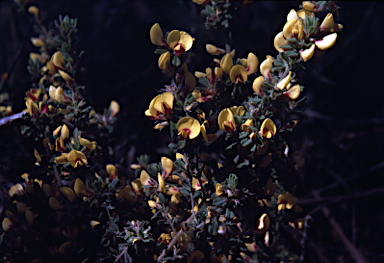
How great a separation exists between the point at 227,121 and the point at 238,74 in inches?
4.8

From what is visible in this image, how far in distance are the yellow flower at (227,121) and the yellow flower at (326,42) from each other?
0.21 meters

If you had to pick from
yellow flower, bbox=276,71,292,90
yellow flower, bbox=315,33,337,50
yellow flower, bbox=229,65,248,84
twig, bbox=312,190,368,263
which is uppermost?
yellow flower, bbox=315,33,337,50

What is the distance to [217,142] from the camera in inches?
30.1

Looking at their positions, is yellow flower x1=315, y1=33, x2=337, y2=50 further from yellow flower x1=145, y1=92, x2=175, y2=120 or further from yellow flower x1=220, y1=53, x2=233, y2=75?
yellow flower x1=145, y1=92, x2=175, y2=120

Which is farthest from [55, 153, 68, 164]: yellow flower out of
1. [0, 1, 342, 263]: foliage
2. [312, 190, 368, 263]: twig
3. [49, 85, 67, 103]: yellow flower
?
[312, 190, 368, 263]: twig

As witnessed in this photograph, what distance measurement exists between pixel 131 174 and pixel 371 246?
1014 mm

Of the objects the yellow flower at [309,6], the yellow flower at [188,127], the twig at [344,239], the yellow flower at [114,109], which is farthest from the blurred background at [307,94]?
the yellow flower at [188,127]

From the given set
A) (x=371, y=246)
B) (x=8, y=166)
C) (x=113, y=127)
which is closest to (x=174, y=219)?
(x=113, y=127)

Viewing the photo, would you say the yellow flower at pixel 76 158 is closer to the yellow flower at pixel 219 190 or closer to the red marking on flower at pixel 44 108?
the red marking on flower at pixel 44 108

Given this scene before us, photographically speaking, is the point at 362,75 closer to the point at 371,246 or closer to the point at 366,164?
the point at 366,164

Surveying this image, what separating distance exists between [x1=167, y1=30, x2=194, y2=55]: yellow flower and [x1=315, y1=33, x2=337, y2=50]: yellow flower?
252 millimetres

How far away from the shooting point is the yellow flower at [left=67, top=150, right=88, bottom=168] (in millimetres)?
700

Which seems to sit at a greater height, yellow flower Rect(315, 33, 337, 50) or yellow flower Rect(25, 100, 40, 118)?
yellow flower Rect(315, 33, 337, 50)

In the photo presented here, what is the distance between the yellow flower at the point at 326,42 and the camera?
23.0 inches
